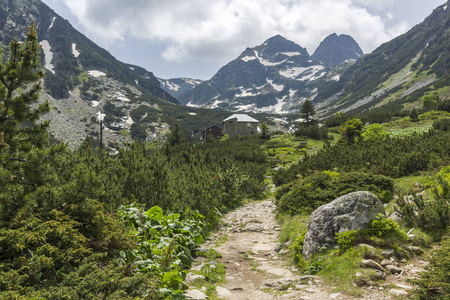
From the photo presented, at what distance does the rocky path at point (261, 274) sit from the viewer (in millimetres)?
4664

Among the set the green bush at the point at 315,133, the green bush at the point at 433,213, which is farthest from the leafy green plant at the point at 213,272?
the green bush at the point at 315,133

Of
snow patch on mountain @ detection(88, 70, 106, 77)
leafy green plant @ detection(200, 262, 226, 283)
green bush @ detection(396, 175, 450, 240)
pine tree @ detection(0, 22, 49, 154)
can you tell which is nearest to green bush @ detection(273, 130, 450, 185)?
green bush @ detection(396, 175, 450, 240)

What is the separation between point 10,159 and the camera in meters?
4.19

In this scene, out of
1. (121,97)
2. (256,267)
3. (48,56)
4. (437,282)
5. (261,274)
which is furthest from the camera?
(48,56)

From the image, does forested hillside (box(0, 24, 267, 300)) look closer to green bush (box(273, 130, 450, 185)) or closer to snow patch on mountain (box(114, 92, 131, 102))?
green bush (box(273, 130, 450, 185))

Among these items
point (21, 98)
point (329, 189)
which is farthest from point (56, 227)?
point (329, 189)

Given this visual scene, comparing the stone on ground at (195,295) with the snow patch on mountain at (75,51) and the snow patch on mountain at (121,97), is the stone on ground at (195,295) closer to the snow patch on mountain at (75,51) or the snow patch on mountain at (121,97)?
the snow patch on mountain at (121,97)

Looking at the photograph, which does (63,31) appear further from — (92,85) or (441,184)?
(441,184)

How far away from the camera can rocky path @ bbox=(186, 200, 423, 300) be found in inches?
184

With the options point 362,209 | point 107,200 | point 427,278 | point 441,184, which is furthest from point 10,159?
point 441,184

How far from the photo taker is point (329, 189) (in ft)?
35.5

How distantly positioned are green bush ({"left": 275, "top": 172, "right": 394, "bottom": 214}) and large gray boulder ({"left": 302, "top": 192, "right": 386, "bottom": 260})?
355cm

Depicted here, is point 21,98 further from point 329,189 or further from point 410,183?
point 410,183

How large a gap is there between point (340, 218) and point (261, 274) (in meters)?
2.44
